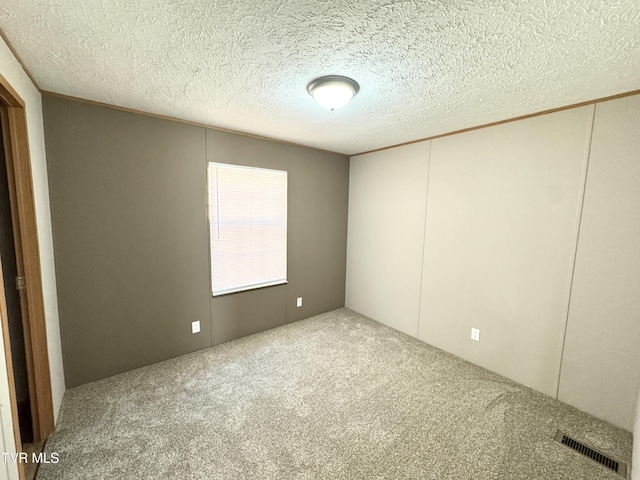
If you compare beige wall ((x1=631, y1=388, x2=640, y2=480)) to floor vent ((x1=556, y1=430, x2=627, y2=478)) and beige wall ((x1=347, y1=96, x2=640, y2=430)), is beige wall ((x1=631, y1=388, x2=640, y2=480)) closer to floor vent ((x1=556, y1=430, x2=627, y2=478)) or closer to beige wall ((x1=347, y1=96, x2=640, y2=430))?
floor vent ((x1=556, y1=430, x2=627, y2=478))

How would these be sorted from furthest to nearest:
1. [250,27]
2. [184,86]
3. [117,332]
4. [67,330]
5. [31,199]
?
[117,332]
[67,330]
[184,86]
[31,199]
[250,27]

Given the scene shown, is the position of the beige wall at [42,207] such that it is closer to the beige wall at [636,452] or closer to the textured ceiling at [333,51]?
the textured ceiling at [333,51]

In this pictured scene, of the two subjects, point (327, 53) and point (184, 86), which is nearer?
point (327, 53)

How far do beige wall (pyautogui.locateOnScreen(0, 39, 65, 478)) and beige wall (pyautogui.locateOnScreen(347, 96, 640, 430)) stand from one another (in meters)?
3.23

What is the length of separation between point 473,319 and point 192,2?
319 centimetres

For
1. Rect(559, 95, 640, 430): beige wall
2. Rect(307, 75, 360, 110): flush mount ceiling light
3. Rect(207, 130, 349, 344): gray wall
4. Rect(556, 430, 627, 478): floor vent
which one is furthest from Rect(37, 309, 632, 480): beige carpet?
Rect(307, 75, 360, 110): flush mount ceiling light

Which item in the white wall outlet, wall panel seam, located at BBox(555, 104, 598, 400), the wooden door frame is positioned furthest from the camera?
the white wall outlet

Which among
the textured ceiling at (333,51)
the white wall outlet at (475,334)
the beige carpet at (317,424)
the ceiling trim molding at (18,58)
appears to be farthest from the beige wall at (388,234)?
the ceiling trim molding at (18,58)

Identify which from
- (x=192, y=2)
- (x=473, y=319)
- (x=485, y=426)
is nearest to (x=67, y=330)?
(x=192, y=2)

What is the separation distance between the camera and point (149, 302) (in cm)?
250

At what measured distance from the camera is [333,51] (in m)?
1.41

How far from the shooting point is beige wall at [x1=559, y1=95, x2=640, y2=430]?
182 cm

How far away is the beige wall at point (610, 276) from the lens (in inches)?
71.7

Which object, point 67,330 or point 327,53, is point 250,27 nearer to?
point 327,53
